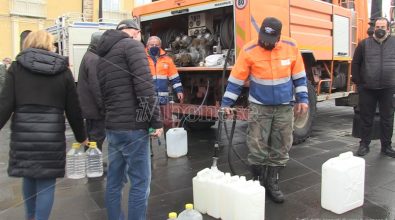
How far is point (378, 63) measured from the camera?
206 inches

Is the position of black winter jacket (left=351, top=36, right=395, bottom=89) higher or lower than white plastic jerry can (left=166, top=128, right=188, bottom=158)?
higher

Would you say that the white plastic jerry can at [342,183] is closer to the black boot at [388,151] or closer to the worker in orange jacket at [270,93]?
the worker in orange jacket at [270,93]

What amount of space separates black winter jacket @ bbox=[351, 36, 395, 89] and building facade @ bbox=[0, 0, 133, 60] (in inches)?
603

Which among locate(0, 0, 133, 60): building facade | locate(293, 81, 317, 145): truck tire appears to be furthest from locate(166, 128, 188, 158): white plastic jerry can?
locate(0, 0, 133, 60): building facade

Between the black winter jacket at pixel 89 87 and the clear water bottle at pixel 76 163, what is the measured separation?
47 cm

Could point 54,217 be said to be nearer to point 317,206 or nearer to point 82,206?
point 82,206

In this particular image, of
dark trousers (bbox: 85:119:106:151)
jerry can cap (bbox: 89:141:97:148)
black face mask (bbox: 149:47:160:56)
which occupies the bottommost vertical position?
jerry can cap (bbox: 89:141:97:148)

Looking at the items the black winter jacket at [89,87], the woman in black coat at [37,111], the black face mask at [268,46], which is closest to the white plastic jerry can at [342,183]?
the black face mask at [268,46]

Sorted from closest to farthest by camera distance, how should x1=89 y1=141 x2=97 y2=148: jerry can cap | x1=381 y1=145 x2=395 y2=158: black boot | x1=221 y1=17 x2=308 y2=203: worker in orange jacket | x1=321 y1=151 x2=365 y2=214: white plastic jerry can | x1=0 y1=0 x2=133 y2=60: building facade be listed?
x1=321 y1=151 x2=365 y2=214: white plastic jerry can, x1=221 y1=17 x2=308 y2=203: worker in orange jacket, x1=89 y1=141 x2=97 y2=148: jerry can cap, x1=381 y1=145 x2=395 y2=158: black boot, x1=0 y1=0 x2=133 y2=60: building facade

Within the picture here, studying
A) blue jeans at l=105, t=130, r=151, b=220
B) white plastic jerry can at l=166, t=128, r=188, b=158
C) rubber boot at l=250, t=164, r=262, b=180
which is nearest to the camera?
blue jeans at l=105, t=130, r=151, b=220

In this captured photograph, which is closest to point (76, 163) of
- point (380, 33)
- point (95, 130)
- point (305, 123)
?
point (95, 130)

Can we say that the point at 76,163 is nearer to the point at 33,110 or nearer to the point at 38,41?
the point at 33,110

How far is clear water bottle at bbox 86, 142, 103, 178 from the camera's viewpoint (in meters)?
4.90

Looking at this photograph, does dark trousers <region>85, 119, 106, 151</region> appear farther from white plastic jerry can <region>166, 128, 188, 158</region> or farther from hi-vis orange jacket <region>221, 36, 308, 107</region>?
hi-vis orange jacket <region>221, 36, 308, 107</region>
